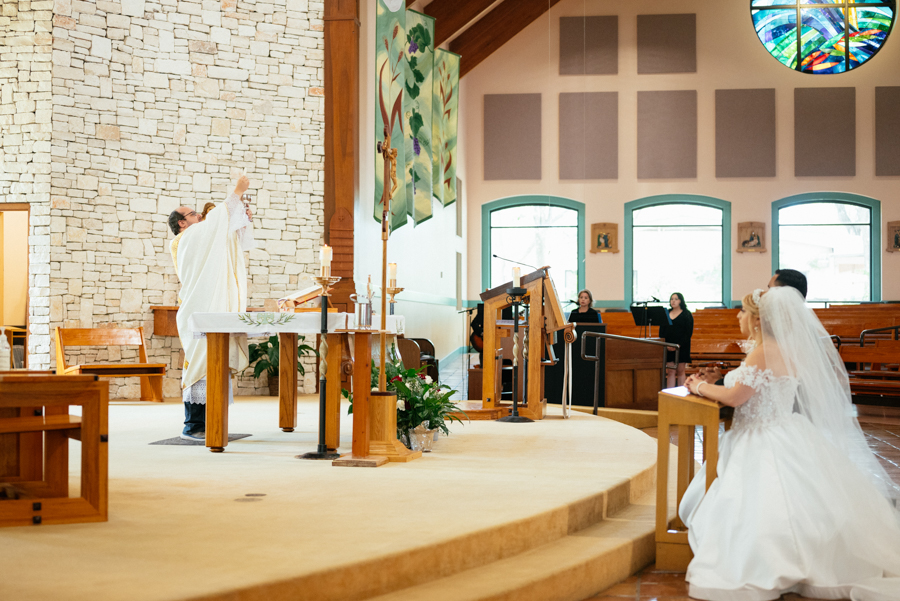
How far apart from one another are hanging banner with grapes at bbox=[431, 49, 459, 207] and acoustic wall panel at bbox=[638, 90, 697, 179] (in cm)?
386

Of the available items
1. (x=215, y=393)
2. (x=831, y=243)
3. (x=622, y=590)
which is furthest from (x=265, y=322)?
(x=831, y=243)

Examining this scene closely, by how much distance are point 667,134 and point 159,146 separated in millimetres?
10174

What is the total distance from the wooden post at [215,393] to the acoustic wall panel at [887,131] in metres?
14.0

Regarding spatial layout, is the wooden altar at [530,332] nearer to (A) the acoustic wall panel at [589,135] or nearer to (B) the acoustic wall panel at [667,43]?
(A) the acoustic wall panel at [589,135]

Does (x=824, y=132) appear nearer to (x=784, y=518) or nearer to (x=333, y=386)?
(x=333, y=386)

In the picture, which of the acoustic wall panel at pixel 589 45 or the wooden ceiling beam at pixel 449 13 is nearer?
the wooden ceiling beam at pixel 449 13

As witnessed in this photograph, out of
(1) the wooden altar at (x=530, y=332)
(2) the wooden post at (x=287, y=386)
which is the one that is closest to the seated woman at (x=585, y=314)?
(1) the wooden altar at (x=530, y=332)

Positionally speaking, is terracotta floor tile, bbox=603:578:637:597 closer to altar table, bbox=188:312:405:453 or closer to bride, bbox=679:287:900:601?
bride, bbox=679:287:900:601

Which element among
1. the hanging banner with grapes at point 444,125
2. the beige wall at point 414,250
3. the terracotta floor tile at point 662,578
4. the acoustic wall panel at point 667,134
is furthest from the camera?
the acoustic wall panel at point 667,134

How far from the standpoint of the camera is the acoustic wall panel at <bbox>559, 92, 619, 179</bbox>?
15.1 meters

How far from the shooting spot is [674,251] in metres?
15.2

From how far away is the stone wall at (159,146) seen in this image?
7082mm

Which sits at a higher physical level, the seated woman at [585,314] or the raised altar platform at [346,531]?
the seated woman at [585,314]

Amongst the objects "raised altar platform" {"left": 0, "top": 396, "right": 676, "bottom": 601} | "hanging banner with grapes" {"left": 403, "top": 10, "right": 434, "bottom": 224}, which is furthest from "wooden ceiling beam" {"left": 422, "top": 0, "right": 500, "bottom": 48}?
"raised altar platform" {"left": 0, "top": 396, "right": 676, "bottom": 601}
